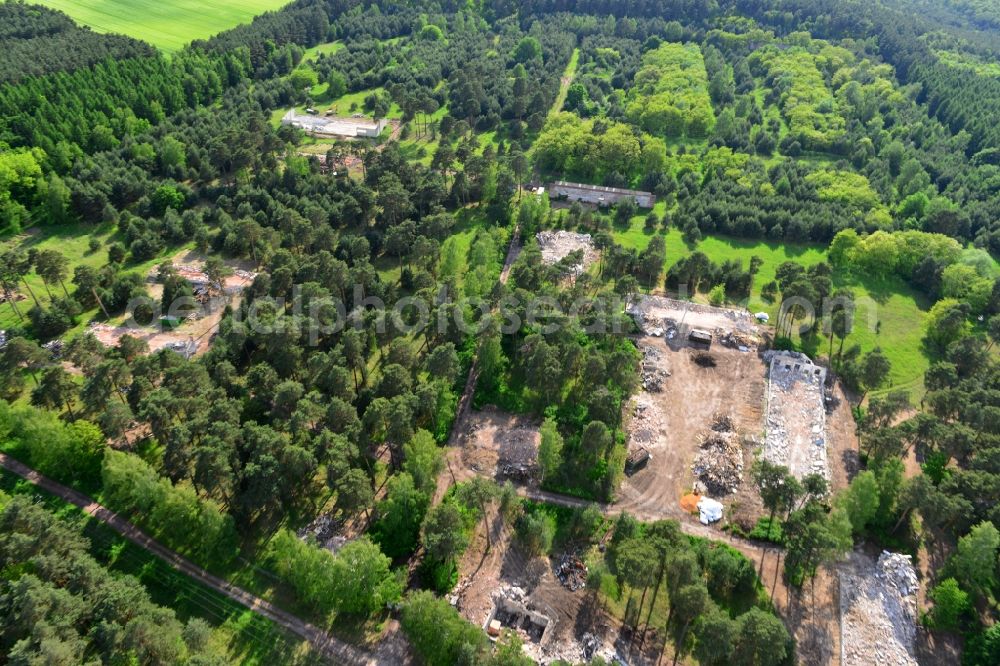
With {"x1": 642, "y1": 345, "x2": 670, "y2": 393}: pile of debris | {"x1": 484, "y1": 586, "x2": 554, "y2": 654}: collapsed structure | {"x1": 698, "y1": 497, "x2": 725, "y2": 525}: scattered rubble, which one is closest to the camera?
{"x1": 484, "y1": 586, "x2": 554, "y2": 654}: collapsed structure

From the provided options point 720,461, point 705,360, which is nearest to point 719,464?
point 720,461

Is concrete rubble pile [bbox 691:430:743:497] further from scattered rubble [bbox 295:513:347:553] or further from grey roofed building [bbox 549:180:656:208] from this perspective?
grey roofed building [bbox 549:180:656:208]

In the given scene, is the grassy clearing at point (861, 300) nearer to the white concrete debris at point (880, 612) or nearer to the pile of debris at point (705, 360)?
the pile of debris at point (705, 360)

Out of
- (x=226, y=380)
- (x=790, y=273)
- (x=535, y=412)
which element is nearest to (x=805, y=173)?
(x=790, y=273)

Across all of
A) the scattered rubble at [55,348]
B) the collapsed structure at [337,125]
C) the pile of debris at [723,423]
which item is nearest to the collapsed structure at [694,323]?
the pile of debris at [723,423]

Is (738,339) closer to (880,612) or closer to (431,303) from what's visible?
(880,612)

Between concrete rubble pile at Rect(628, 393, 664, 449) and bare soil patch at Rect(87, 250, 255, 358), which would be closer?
concrete rubble pile at Rect(628, 393, 664, 449)

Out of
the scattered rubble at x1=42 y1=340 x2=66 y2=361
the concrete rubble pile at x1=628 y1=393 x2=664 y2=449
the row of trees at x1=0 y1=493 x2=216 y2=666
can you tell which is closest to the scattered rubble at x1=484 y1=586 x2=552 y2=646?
the row of trees at x1=0 y1=493 x2=216 y2=666

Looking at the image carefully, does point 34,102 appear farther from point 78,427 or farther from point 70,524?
point 70,524
